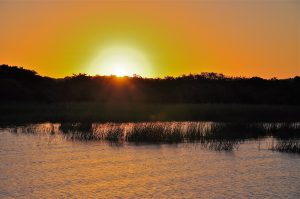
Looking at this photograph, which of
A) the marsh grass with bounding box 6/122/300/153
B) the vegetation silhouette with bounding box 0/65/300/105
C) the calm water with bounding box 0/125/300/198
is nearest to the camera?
the calm water with bounding box 0/125/300/198

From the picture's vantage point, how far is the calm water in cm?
1504

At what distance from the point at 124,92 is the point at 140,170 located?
151ft

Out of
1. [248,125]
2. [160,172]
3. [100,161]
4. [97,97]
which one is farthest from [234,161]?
[97,97]

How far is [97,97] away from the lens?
65.2 m

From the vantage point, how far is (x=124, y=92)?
6469cm

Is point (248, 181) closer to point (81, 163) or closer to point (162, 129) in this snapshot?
point (81, 163)

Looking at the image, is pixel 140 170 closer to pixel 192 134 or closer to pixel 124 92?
pixel 192 134

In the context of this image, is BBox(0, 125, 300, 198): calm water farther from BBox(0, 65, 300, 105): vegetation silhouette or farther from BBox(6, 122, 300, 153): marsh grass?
BBox(0, 65, 300, 105): vegetation silhouette

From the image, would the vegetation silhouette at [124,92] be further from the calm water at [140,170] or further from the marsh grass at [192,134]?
the calm water at [140,170]

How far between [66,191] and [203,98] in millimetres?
47614

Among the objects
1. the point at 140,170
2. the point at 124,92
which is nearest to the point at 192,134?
the point at 140,170

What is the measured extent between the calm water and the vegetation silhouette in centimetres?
3428

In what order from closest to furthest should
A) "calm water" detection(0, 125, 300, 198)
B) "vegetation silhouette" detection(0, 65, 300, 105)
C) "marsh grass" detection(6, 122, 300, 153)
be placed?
"calm water" detection(0, 125, 300, 198), "marsh grass" detection(6, 122, 300, 153), "vegetation silhouette" detection(0, 65, 300, 105)

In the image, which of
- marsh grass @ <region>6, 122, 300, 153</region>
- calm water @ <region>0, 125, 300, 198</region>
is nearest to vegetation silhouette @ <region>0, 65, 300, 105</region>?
marsh grass @ <region>6, 122, 300, 153</region>
